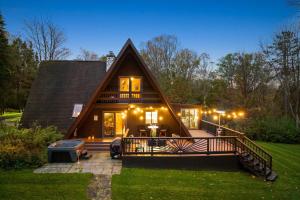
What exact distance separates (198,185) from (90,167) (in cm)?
455

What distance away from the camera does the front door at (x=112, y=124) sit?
42.8ft

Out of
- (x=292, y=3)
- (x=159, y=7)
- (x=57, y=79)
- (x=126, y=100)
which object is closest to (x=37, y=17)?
(x=57, y=79)

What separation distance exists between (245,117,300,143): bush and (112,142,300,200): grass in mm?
9109

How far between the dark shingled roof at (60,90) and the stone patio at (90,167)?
5163 mm

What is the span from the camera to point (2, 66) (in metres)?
21.9

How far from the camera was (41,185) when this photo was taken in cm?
647

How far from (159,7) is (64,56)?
579 inches

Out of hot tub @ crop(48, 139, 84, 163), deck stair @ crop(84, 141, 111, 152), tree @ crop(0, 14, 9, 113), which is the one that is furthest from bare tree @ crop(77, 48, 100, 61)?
hot tub @ crop(48, 139, 84, 163)

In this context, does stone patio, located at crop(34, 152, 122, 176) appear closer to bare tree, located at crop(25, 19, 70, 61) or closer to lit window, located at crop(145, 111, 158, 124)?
lit window, located at crop(145, 111, 158, 124)

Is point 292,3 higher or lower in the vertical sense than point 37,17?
lower

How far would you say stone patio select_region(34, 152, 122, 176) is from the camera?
7715 millimetres

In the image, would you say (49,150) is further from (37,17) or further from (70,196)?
(37,17)

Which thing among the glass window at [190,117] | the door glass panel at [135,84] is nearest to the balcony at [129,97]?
the door glass panel at [135,84]

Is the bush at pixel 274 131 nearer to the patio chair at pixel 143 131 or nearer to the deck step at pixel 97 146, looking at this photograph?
the patio chair at pixel 143 131
